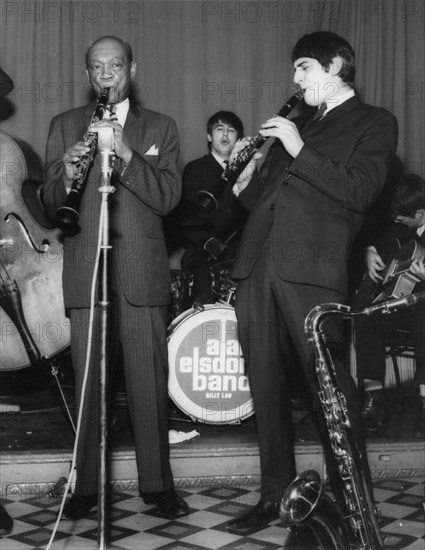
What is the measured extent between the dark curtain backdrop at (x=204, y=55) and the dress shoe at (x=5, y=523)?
2583 mm

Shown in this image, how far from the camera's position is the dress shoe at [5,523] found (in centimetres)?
260

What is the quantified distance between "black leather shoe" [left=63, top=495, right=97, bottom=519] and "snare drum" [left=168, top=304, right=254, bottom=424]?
2.97ft

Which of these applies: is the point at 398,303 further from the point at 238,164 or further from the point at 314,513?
the point at 238,164

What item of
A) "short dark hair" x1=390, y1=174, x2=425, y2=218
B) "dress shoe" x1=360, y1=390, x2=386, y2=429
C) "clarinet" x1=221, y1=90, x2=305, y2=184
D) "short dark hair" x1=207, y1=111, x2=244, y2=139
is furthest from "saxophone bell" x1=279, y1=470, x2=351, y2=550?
"short dark hair" x1=207, y1=111, x2=244, y2=139

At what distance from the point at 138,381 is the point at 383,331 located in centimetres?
156

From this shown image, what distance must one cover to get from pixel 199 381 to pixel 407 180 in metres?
1.61

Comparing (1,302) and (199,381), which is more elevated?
(1,302)

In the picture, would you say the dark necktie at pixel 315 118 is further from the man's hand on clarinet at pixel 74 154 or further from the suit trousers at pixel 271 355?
the man's hand on clarinet at pixel 74 154

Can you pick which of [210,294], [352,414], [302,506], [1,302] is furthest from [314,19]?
[302,506]

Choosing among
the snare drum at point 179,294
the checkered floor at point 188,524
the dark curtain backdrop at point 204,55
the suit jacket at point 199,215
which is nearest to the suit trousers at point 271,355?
the checkered floor at point 188,524

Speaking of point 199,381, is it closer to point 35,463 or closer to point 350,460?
point 35,463

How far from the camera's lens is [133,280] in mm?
2850

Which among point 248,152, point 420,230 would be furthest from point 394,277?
point 248,152

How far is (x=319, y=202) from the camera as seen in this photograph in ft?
8.56
